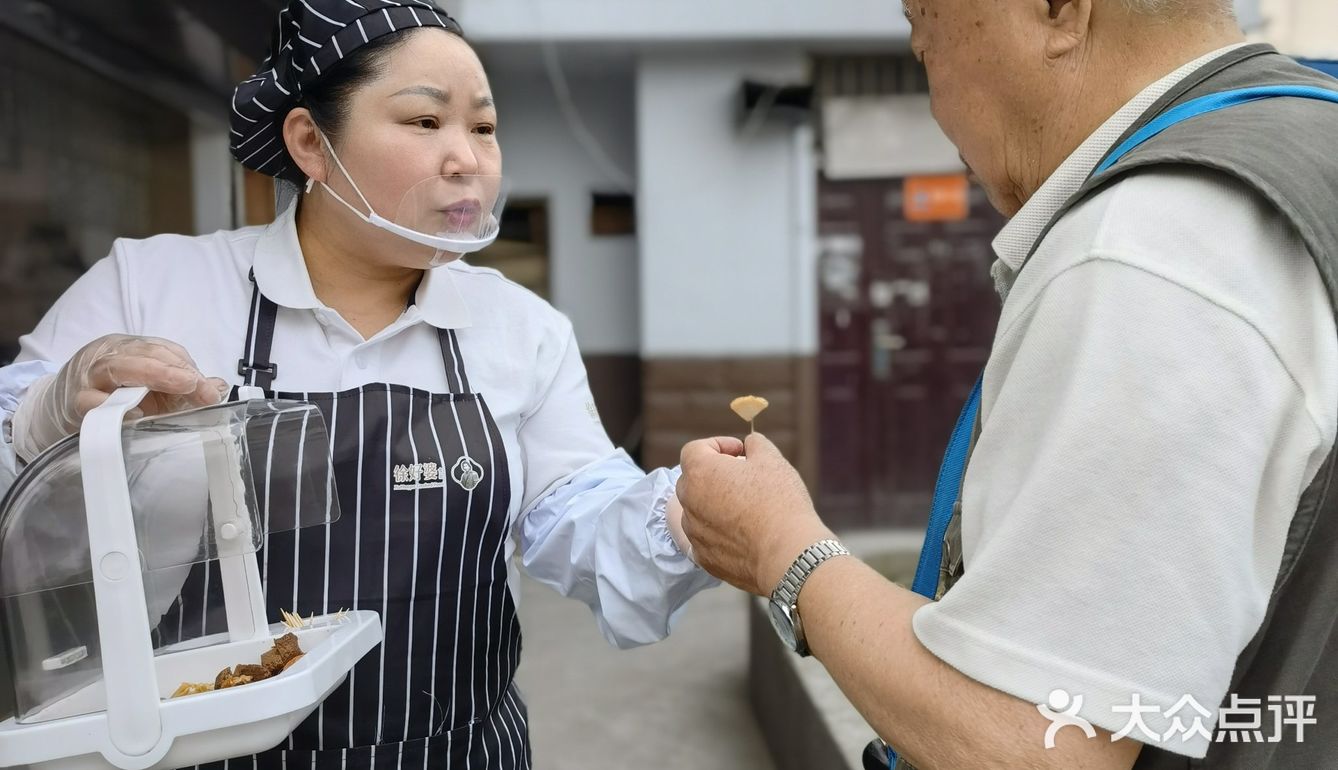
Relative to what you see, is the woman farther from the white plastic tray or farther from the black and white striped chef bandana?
the white plastic tray

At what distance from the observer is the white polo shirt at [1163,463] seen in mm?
740

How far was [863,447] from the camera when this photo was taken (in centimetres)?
670

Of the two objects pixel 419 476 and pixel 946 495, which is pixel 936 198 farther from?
pixel 946 495

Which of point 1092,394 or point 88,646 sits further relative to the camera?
point 88,646

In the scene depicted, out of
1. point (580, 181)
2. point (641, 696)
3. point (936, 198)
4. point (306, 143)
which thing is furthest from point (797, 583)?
point (580, 181)

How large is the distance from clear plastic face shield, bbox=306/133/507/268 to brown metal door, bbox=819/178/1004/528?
5.24 m

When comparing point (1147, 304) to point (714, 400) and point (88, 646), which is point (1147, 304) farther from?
point (714, 400)

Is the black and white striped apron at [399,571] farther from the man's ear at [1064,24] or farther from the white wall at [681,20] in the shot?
the white wall at [681,20]

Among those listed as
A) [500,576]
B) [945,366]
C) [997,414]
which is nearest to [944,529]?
[997,414]

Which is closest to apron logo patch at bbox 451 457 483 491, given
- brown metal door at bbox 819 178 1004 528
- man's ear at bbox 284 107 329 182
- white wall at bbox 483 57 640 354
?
man's ear at bbox 284 107 329 182

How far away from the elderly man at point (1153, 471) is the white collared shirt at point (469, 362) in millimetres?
622

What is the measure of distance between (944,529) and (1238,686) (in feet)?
0.99

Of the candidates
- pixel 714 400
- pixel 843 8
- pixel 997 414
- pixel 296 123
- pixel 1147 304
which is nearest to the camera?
pixel 1147 304

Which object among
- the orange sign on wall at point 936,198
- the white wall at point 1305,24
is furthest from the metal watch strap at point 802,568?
the white wall at point 1305,24
